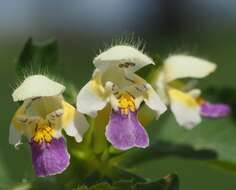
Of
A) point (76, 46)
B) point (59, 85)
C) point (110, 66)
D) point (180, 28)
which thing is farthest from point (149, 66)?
point (180, 28)

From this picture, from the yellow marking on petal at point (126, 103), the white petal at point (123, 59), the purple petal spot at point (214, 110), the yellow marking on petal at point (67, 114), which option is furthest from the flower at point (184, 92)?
the yellow marking on petal at point (67, 114)

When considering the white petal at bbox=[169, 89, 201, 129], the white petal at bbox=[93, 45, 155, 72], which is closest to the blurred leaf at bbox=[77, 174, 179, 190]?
the white petal at bbox=[93, 45, 155, 72]

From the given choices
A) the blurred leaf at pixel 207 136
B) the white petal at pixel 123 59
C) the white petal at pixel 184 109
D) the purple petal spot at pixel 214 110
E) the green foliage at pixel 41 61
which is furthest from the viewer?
the blurred leaf at pixel 207 136

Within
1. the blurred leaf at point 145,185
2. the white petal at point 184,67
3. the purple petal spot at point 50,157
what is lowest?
the blurred leaf at point 145,185

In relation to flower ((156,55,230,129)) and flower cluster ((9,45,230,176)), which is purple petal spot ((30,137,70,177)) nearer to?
flower cluster ((9,45,230,176))

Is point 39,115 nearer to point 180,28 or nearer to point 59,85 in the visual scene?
point 59,85

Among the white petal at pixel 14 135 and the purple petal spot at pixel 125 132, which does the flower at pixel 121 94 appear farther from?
the white petal at pixel 14 135

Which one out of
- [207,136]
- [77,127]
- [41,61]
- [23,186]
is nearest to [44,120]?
[77,127]
